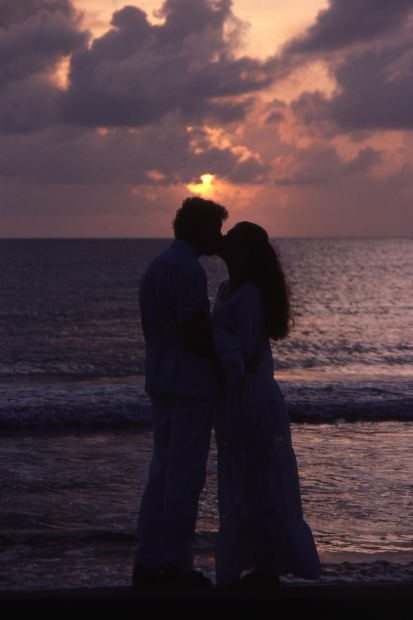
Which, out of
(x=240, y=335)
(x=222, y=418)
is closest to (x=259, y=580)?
(x=222, y=418)

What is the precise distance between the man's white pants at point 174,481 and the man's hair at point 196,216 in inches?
30.0

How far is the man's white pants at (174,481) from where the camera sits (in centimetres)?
371

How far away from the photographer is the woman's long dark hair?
3.75 meters

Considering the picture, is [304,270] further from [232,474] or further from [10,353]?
[232,474]

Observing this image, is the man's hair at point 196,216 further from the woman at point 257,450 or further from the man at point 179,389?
the woman at point 257,450

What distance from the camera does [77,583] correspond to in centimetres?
459

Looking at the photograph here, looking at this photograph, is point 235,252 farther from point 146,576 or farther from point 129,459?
point 129,459

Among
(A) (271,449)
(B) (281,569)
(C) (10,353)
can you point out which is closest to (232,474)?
(A) (271,449)

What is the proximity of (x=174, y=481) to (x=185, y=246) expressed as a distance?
106 cm

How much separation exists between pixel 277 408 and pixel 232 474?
363 mm

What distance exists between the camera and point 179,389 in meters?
3.68

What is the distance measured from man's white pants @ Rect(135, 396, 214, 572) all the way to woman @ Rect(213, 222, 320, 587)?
14 centimetres

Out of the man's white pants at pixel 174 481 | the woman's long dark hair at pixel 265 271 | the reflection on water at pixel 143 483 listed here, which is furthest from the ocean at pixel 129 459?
the man's white pants at pixel 174 481

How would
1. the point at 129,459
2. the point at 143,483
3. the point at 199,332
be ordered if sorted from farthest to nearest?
the point at 129,459
the point at 143,483
the point at 199,332
